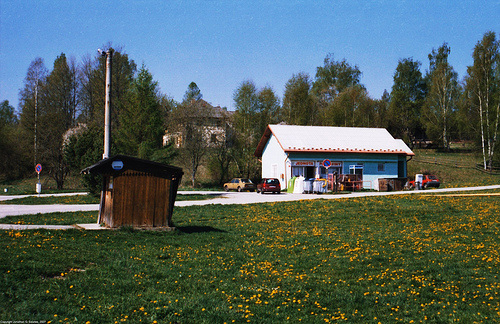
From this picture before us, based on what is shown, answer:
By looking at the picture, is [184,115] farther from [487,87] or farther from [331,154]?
[487,87]

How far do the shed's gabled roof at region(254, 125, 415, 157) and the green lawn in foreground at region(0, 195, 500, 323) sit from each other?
30.3m

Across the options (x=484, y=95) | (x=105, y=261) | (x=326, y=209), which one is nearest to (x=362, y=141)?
(x=484, y=95)

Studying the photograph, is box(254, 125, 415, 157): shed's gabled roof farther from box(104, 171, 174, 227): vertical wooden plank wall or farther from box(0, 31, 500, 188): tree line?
box(104, 171, 174, 227): vertical wooden plank wall

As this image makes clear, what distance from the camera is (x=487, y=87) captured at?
192ft

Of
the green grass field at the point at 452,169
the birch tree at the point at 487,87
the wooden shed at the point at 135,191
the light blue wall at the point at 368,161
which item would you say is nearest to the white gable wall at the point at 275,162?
the light blue wall at the point at 368,161

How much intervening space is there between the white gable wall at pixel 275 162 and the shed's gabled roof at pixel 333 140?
3.42 ft

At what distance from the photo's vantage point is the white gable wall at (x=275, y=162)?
47.5 m

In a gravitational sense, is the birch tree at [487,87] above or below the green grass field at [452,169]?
above

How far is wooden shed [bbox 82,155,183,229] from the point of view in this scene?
599 inches

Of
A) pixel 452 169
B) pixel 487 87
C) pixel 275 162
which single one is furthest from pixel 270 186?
pixel 487 87

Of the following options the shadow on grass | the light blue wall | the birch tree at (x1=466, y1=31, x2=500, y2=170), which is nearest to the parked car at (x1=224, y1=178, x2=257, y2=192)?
the light blue wall

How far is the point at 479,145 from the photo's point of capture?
62.9 m

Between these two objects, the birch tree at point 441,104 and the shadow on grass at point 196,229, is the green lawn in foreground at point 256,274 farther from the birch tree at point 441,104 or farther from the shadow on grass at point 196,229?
the birch tree at point 441,104

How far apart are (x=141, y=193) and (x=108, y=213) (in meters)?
1.31
